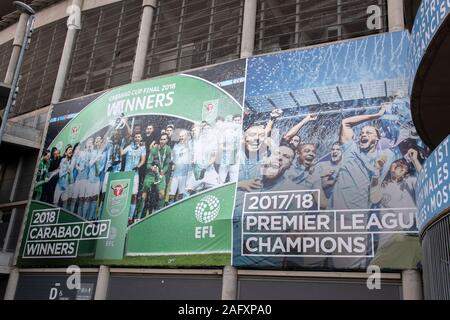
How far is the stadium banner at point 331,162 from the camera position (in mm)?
12930

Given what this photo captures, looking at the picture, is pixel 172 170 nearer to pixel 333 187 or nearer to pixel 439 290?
pixel 333 187

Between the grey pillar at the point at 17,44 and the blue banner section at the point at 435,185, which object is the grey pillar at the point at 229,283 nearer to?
the blue banner section at the point at 435,185

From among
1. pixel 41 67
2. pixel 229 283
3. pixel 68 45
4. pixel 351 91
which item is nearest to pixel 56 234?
pixel 229 283

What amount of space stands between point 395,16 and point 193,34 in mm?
7919

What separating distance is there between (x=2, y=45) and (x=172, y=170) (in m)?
16.2

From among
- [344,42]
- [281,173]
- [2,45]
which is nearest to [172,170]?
[281,173]

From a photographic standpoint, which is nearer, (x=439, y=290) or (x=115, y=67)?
(x=439, y=290)

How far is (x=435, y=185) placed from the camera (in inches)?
291

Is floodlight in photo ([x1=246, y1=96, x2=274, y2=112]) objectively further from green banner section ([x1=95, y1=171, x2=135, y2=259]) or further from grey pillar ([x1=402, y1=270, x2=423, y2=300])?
grey pillar ([x1=402, y1=270, x2=423, y2=300])

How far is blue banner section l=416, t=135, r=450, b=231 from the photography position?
274 inches

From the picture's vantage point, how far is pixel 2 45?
27.3 metres

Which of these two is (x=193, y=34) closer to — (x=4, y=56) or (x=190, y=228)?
(x=190, y=228)

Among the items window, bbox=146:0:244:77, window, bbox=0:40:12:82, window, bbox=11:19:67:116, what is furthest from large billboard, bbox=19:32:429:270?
window, bbox=0:40:12:82

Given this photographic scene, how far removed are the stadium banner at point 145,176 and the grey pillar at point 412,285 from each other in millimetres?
4836
